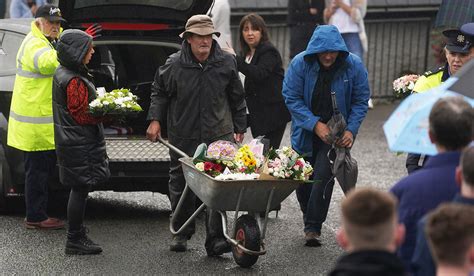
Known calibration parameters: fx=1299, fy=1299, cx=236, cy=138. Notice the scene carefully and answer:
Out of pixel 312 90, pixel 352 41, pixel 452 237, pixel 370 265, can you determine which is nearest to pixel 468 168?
pixel 452 237

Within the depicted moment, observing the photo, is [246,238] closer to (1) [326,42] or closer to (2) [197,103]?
(2) [197,103]

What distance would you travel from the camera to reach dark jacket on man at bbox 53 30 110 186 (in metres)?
9.31

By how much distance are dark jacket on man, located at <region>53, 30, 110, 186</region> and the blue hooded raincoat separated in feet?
5.18

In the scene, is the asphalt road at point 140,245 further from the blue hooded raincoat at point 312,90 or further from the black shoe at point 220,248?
the blue hooded raincoat at point 312,90

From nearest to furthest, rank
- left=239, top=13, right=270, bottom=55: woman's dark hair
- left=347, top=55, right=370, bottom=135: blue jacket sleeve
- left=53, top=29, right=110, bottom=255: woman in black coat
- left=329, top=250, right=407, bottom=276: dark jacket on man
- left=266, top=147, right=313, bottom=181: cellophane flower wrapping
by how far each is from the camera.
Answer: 1. left=329, top=250, right=407, bottom=276: dark jacket on man
2. left=266, top=147, right=313, bottom=181: cellophane flower wrapping
3. left=53, top=29, right=110, bottom=255: woman in black coat
4. left=347, top=55, right=370, bottom=135: blue jacket sleeve
5. left=239, top=13, right=270, bottom=55: woman's dark hair

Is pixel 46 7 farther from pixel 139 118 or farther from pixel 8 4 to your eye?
pixel 8 4

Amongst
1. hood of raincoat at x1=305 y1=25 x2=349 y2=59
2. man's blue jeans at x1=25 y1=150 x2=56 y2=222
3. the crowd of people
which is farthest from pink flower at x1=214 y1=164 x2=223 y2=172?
man's blue jeans at x1=25 y1=150 x2=56 y2=222

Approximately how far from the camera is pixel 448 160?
18.2 ft

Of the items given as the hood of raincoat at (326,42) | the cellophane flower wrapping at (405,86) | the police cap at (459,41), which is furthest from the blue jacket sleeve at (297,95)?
the police cap at (459,41)

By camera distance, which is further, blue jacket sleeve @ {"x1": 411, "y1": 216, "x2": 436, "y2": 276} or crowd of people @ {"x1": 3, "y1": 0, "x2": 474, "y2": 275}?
crowd of people @ {"x1": 3, "y1": 0, "x2": 474, "y2": 275}

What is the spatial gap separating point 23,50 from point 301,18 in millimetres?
7616

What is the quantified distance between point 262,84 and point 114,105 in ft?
7.93

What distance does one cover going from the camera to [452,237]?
453cm

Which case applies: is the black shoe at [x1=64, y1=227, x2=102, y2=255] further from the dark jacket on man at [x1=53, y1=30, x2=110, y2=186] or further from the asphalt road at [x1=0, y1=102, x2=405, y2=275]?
the dark jacket on man at [x1=53, y1=30, x2=110, y2=186]
